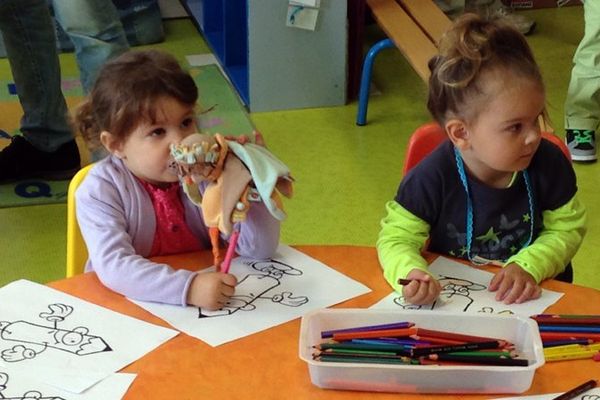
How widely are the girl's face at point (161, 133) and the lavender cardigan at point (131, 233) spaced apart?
0.20ft

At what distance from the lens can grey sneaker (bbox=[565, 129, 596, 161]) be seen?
2916 mm

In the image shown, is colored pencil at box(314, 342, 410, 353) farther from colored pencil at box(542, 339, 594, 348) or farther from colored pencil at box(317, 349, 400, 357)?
colored pencil at box(542, 339, 594, 348)

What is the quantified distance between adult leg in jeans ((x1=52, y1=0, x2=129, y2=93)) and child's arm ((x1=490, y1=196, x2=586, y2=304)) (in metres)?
1.34

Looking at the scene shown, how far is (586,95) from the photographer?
2.91 metres

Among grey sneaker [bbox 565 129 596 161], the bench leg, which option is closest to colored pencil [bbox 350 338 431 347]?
grey sneaker [bbox 565 129 596 161]

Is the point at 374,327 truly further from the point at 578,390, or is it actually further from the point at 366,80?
the point at 366,80

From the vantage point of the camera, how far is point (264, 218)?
1277mm

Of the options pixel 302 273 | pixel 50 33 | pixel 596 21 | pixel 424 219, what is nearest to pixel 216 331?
pixel 302 273

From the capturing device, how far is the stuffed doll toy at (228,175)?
3.47ft

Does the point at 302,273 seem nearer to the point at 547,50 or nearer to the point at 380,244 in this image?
the point at 380,244

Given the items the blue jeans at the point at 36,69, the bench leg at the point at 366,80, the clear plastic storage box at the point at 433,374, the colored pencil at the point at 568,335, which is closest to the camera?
the clear plastic storage box at the point at 433,374

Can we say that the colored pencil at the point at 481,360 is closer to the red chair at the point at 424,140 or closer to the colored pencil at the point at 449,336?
the colored pencil at the point at 449,336

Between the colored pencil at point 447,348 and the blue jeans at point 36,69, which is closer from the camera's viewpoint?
the colored pencil at point 447,348

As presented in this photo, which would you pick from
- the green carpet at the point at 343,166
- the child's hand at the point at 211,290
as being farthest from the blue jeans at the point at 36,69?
the child's hand at the point at 211,290
